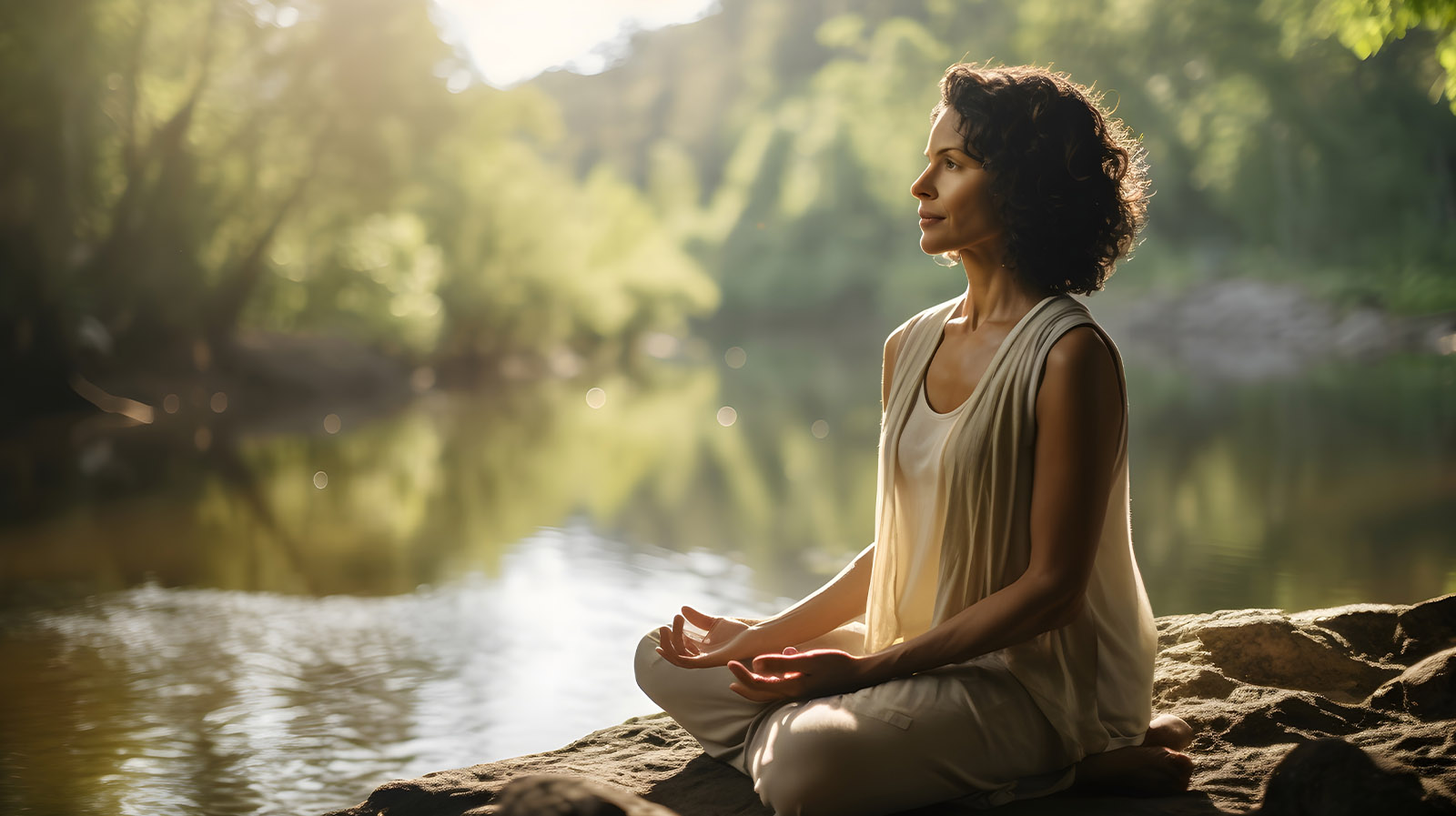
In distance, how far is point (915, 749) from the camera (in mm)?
2045

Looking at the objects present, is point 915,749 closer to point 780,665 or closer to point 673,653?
point 780,665

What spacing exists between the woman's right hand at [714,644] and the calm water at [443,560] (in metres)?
1.63

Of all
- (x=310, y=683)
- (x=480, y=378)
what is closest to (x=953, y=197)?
(x=310, y=683)

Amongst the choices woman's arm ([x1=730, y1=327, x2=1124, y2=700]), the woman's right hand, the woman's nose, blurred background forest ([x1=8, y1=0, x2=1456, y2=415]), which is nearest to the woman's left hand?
woman's arm ([x1=730, y1=327, x2=1124, y2=700])

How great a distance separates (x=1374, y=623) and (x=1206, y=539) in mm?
3584

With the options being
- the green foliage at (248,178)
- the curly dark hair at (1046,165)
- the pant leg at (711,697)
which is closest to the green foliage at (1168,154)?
the curly dark hair at (1046,165)

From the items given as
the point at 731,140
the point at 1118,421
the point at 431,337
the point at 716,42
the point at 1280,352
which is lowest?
the point at 1118,421

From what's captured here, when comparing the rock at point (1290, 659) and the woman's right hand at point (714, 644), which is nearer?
the woman's right hand at point (714, 644)

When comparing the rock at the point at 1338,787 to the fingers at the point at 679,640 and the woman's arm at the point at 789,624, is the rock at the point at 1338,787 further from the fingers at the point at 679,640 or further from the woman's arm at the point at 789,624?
the fingers at the point at 679,640

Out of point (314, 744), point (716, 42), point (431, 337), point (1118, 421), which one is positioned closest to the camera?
point (1118, 421)

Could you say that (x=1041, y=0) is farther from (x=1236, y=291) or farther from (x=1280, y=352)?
(x=1280, y=352)

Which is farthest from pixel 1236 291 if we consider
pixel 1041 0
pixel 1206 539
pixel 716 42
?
pixel 716 42

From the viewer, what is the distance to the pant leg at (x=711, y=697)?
2.44 m

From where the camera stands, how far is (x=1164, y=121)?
3016cm
